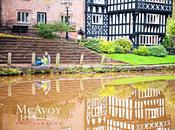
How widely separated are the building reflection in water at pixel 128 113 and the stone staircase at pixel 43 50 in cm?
1996

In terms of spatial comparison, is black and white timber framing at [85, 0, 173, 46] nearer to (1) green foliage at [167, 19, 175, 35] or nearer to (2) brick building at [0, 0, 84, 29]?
(1) green foliage at [167, 19, 175, 35]

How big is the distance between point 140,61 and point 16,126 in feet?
110

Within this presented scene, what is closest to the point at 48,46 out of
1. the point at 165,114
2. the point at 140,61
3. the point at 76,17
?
the point at 140,61

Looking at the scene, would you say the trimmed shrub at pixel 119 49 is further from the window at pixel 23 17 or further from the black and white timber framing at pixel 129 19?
the window at pixel 23 17

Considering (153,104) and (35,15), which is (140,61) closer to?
(35,15)

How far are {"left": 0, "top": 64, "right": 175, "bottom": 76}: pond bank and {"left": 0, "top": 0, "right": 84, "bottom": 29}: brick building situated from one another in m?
17.3

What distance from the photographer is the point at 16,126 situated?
13.8 m

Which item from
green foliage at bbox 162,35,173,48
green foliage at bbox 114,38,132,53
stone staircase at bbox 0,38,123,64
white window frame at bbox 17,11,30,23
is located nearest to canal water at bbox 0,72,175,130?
stone staircase at bbox 0,38,123,64

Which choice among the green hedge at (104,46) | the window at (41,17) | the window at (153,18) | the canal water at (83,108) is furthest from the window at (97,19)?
the canal water at (83,108)

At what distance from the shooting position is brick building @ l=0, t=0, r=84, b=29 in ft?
171

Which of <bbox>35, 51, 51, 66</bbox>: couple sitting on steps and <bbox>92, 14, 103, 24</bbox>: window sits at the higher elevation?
<bbox>92, 14, 103, 24</bbox>: window

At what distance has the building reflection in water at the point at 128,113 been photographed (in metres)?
13.9

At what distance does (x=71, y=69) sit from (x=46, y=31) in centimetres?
1357

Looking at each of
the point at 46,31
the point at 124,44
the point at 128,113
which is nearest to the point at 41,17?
the point at 46,31
